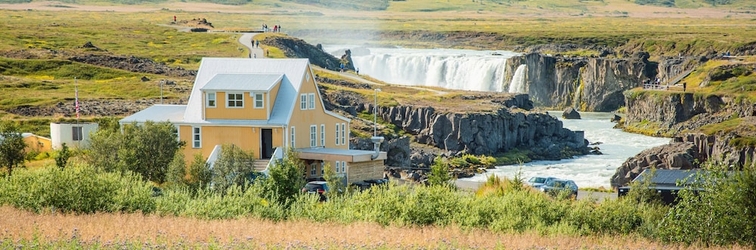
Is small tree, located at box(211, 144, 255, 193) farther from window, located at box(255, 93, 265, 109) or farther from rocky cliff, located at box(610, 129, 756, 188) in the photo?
rocky cliff, located at box(610, 129, 756, 188)

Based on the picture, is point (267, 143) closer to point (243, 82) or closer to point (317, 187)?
point (243, 82)

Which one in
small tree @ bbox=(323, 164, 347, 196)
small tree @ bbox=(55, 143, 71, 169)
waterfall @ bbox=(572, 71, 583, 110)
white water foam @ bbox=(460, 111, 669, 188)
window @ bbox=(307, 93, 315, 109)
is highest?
window @ bbox=(307, 93, 315, 109)

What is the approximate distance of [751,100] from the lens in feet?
305

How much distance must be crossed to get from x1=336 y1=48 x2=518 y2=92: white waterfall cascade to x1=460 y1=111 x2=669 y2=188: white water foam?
90.0 ft

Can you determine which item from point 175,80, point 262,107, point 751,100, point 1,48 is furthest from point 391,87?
point 262,107

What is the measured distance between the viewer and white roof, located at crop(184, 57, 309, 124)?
5122cm

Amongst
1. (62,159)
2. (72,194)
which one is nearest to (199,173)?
(62,159)

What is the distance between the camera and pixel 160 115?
53.5 metres

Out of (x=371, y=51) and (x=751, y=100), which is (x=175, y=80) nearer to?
(x=751, y=100)

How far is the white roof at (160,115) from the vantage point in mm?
52375

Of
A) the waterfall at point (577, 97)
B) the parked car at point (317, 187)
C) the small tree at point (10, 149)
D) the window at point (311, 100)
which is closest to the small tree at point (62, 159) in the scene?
the small tree at point (10, 149)

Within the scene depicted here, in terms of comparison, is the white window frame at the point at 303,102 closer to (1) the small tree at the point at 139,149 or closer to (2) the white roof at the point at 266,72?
(2) the white roof at the point at 266,72

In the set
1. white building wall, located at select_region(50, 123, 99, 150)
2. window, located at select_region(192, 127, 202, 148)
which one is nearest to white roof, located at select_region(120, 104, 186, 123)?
window, located at select_region(192, 127, 202, 148)

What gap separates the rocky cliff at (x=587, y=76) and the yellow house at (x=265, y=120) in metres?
73.6
